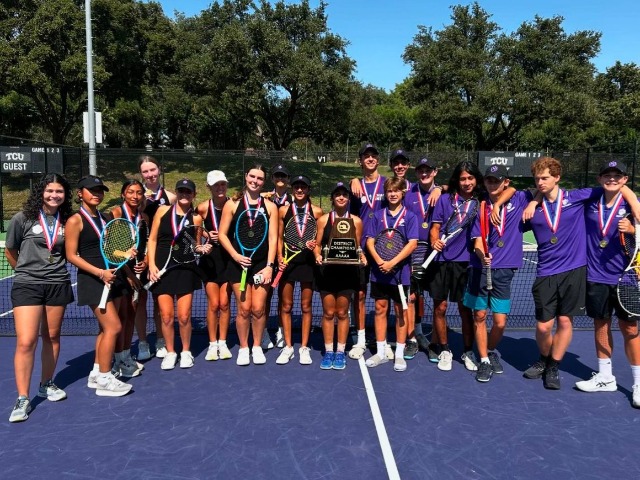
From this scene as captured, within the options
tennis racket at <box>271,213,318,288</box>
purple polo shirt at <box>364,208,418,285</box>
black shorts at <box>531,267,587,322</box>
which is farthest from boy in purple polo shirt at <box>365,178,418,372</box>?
black shorts at <box>531,267,587,322</box>

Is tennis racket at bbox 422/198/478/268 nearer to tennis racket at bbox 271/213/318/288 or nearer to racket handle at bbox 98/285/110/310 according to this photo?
tennis racket at bbox 271/213/318/288

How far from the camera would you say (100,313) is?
414cm

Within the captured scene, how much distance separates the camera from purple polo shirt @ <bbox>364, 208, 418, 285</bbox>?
4.81 meters

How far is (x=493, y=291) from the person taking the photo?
4.67 m

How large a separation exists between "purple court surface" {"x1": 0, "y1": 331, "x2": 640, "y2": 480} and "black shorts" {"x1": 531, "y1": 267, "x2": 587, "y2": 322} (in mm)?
742

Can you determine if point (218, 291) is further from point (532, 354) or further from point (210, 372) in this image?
point (532, 354)

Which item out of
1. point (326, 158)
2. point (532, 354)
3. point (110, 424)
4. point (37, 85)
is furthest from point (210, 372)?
point (37, 85)

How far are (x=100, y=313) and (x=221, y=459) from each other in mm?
1669

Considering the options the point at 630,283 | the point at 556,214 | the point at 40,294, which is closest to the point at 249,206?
the point at 40,294

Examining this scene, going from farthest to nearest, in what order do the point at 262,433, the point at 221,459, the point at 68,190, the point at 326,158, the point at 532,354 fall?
1. the point at 326,158
2. the point at 532,354
3. the point at 68,190
4. the point at 262,433
5. the point at 221,459

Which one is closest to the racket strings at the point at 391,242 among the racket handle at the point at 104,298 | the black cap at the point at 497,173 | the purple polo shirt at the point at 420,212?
the purple polo shirt at the point at 420,212

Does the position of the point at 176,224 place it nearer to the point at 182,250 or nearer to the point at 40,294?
the point at 182,250

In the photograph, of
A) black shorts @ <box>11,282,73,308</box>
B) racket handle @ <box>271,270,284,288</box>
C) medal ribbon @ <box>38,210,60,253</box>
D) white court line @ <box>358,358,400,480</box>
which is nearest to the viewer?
white court line @ <box>358,358,400,480</box>

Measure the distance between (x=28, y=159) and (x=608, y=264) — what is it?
16774mm
